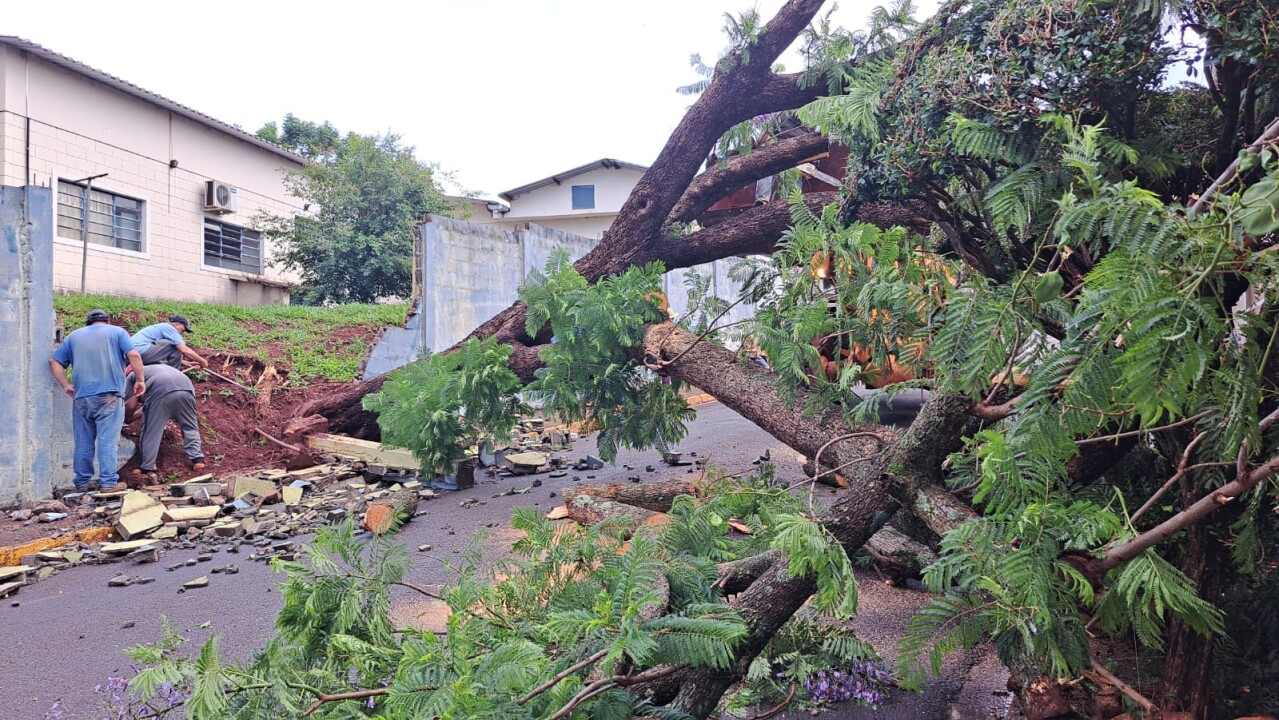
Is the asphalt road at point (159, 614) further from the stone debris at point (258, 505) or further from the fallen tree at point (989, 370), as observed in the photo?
the fallen tree at point (989, 370)

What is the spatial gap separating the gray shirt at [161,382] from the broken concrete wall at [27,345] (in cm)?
80

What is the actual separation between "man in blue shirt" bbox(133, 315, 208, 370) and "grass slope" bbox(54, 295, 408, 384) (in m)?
1.71

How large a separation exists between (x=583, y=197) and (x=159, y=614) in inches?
1026

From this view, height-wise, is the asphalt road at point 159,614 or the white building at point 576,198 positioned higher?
the white building at point 576,198

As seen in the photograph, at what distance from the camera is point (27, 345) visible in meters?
6.54

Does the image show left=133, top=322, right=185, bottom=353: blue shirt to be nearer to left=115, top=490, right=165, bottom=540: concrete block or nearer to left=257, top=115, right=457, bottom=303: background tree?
left=115, top=490, right=165, bottom=540: concrete block

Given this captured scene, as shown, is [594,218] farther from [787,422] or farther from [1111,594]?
[1111,594]

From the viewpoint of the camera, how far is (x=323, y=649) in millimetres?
2523

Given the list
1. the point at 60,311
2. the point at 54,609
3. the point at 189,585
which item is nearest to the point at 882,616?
the point at 189,585

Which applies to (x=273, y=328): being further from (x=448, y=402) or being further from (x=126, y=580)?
(x=126, y=580)

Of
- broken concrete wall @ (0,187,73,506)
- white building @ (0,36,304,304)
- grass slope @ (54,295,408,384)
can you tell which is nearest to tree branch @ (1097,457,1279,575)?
broken concrete wall @ (0,187,73,506)

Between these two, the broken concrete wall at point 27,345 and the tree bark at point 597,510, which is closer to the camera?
the tree bark at point 597,510

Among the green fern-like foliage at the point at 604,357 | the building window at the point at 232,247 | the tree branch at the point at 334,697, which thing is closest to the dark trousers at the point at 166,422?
the green fern-like foliage at the point at 604,357

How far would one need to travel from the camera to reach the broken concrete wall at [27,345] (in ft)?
21.0
